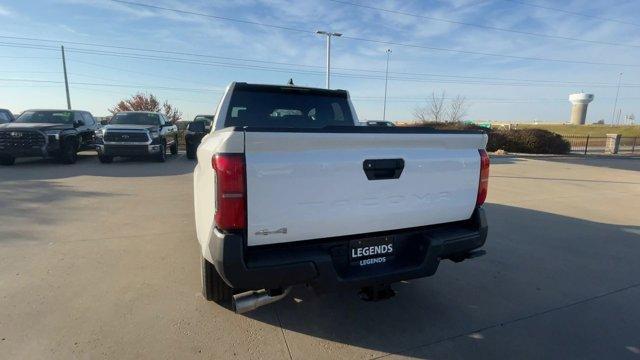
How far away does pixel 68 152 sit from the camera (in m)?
12.0

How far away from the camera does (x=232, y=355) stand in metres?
2.67

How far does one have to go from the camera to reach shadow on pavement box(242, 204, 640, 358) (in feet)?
9.51

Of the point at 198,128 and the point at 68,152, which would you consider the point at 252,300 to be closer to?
the point at 198,128

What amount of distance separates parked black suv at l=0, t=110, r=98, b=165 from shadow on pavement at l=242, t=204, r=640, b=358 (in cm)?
1152

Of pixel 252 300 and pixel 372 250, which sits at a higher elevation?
pixel 372 250

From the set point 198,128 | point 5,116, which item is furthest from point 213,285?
point 5,116

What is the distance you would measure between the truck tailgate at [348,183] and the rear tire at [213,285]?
0.89 m

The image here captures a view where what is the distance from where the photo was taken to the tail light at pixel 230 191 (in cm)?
219

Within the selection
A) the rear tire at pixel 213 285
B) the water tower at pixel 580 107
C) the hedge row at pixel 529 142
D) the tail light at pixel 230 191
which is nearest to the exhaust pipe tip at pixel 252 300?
the rear tire at pixel 213 285

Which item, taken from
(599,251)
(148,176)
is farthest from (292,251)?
(148,176)

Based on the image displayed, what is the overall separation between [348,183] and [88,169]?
11.5 m

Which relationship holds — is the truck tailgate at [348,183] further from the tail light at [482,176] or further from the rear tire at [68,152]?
the rear tire at [68,152]

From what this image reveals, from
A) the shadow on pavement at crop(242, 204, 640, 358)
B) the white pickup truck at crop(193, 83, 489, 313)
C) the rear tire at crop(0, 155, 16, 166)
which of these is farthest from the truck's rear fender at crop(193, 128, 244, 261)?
the rear tire at crop(0, 155, 16, 166)

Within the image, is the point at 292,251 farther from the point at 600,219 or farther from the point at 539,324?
the point at 600,219
